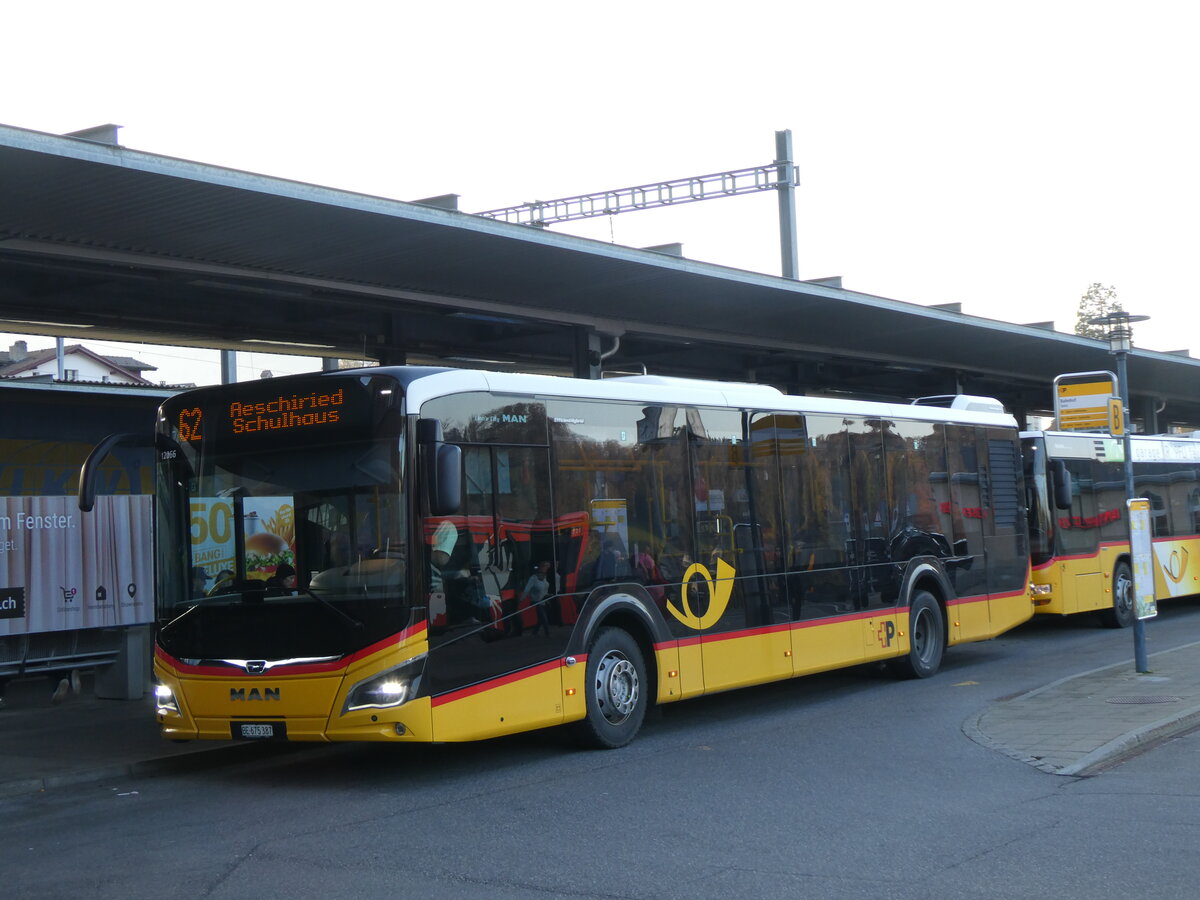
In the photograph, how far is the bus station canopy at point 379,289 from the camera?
1294cm

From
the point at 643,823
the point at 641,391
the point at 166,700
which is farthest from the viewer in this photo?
the point at 641,391

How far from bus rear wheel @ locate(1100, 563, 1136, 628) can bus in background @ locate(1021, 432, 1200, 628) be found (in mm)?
16

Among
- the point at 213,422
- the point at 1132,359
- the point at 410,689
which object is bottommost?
the point at 410,689

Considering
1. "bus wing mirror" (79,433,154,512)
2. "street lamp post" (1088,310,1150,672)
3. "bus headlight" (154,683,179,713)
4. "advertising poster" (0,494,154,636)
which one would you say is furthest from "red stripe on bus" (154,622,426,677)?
"street lamp post" (1088,310,1150,672)

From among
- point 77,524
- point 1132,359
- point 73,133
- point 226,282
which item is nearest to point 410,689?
point 73,133

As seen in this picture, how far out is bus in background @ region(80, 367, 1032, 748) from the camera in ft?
29.9

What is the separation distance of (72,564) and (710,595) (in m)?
7.11

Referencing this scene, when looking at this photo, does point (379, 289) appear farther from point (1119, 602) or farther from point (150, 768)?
point (1119, 602)

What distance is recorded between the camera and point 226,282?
54.0 ft

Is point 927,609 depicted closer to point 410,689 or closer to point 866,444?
point 866,444

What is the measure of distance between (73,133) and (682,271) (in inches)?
346

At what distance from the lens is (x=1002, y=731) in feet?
35.6

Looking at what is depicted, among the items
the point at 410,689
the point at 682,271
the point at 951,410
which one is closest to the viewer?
the point at 410,689

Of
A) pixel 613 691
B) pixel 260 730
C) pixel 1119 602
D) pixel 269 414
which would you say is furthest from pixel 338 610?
pixel 1119 602
